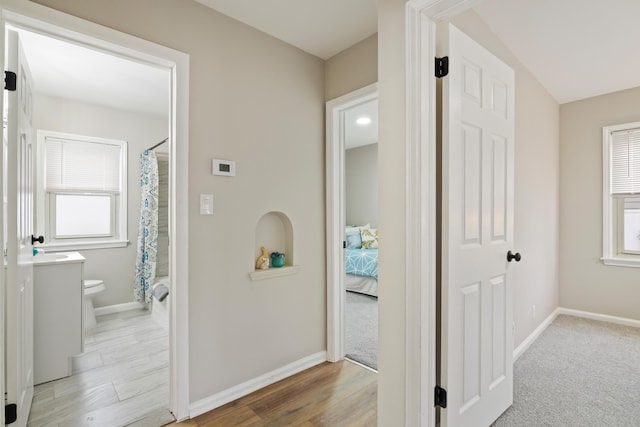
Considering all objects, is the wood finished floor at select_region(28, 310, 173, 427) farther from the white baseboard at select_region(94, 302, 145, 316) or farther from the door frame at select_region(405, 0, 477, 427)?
the door frame at select_region(405, 0, 477, 427)

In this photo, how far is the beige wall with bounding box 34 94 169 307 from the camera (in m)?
3.39

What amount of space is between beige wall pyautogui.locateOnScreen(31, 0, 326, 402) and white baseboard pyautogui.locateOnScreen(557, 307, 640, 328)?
320cm

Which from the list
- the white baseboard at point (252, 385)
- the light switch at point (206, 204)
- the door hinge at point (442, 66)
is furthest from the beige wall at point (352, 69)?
the white baseboard at point (252, 385)

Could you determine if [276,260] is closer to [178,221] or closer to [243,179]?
[243,179]

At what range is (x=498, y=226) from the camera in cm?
176

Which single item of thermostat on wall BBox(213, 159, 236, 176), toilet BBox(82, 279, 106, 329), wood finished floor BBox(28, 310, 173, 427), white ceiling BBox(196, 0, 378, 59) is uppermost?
white ceiling BBox(196, 0, 378, 59)

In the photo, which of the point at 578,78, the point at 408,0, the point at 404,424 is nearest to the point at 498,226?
the point at 404,424

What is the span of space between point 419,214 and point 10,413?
2.12 meters

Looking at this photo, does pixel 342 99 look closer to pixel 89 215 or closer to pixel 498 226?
pixel 498 226

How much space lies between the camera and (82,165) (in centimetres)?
361

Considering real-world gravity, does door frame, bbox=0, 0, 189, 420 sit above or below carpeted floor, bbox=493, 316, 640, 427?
above

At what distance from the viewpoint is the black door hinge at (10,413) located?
1.41 m

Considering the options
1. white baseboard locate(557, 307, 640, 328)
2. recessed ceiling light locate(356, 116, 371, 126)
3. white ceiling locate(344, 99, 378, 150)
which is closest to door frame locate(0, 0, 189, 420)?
white ceiling locate(344, 99, 378, 150)

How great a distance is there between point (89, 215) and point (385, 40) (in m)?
3.96
